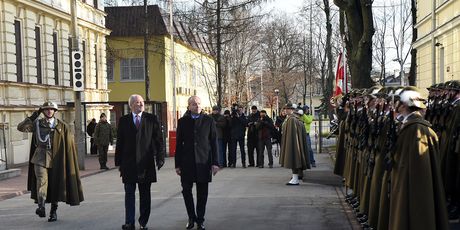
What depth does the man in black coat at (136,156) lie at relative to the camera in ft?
27.3

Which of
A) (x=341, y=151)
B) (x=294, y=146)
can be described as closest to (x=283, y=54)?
(x=294, y=146)

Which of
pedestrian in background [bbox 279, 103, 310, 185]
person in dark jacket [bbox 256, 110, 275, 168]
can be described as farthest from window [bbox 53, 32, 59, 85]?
pedestrian in background [bbox 279, 103, 310, 185]

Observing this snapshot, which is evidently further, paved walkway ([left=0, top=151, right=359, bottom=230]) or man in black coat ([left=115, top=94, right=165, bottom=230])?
paved walkway ([left=0, top=151, right=359, bottom=230])

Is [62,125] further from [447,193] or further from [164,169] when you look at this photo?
[164,169]

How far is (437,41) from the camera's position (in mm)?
23922

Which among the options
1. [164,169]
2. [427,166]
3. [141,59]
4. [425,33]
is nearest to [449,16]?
[425,33]

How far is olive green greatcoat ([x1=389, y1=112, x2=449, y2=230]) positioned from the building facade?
1365 centimetres

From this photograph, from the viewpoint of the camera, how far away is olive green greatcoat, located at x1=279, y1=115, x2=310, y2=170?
42.6ft

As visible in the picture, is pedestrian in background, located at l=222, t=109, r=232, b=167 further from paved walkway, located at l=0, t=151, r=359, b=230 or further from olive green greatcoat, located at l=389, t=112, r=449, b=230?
olive green greatcoat, located at l=389, t=112, r=449, b=230

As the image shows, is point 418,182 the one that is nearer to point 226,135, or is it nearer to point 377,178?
point 377,178

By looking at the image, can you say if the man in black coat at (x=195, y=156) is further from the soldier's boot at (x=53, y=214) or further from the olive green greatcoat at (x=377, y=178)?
the olive green greatcoat at (x=377, y=178)

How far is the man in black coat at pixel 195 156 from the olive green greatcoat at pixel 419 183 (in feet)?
11.0

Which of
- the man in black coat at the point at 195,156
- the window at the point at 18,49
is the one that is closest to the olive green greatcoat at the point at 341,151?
the man in black coat at the point at 195,156

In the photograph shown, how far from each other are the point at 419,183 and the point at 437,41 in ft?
65.4
